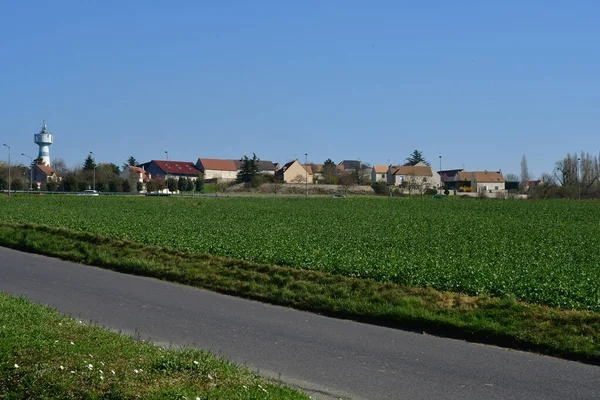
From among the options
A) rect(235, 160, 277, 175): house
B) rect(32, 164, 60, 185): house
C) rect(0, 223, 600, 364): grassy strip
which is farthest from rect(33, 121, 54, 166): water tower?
rect(0, 223, 600, 364): grassy strip

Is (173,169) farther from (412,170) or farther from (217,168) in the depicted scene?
(412,170)

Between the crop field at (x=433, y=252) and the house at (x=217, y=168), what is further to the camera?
the house at (x=217, y=168)

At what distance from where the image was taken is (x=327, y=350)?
9.82m

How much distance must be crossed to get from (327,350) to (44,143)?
143718 millimetres

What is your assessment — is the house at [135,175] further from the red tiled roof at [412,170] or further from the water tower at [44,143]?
the red tiled roof at [412,170]

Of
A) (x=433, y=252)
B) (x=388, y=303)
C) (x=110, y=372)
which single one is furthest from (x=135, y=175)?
(x=110, y=372)

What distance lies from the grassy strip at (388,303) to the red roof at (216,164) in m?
135

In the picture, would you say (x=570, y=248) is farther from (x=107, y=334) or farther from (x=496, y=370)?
(x=107, y=334)

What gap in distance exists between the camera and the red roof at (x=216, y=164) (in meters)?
155

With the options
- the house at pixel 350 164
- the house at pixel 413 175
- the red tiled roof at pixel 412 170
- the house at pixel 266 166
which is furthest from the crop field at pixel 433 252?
the house at pixel 350 164

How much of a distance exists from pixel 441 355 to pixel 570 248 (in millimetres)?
14458

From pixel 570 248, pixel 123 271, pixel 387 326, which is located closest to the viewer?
pixel 387 326

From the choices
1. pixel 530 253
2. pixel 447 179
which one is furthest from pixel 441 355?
pixel 447 179

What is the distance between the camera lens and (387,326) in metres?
12.1
